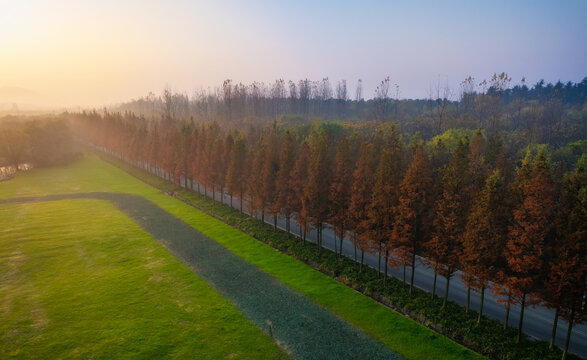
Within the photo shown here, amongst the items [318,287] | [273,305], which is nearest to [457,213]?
[318,287]

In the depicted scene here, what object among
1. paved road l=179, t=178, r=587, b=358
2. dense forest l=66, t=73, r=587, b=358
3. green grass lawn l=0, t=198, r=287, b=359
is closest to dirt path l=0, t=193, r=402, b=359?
green grass lawn l=0, t=198, r=287, b=359

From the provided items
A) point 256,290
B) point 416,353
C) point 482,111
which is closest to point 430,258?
point 416,353

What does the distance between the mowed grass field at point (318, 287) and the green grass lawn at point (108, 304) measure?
4.89 metres

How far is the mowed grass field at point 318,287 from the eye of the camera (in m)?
21.5

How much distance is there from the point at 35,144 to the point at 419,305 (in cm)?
10758

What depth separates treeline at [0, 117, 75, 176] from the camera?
274 ft

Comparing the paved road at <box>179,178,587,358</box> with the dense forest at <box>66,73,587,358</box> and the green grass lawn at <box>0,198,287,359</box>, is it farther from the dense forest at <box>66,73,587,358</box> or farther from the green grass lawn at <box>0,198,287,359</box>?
the green grass lawn at <box>0,198,287,359</box>

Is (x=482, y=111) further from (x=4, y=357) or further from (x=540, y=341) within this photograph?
(x=4, y=357)

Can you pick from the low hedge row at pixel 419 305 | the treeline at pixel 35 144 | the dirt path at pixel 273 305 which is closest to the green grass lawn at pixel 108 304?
the dirt path at pixel 273 305

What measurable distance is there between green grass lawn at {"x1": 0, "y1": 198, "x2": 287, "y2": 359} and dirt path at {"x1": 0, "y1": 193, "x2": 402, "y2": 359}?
4.08 ft

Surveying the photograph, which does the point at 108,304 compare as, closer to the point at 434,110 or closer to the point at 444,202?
the point at 444,202

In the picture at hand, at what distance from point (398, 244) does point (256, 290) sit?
537 inches

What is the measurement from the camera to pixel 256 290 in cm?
2870

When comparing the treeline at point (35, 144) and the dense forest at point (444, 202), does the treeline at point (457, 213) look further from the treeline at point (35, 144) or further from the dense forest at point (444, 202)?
the treeline at point (35, 144)
